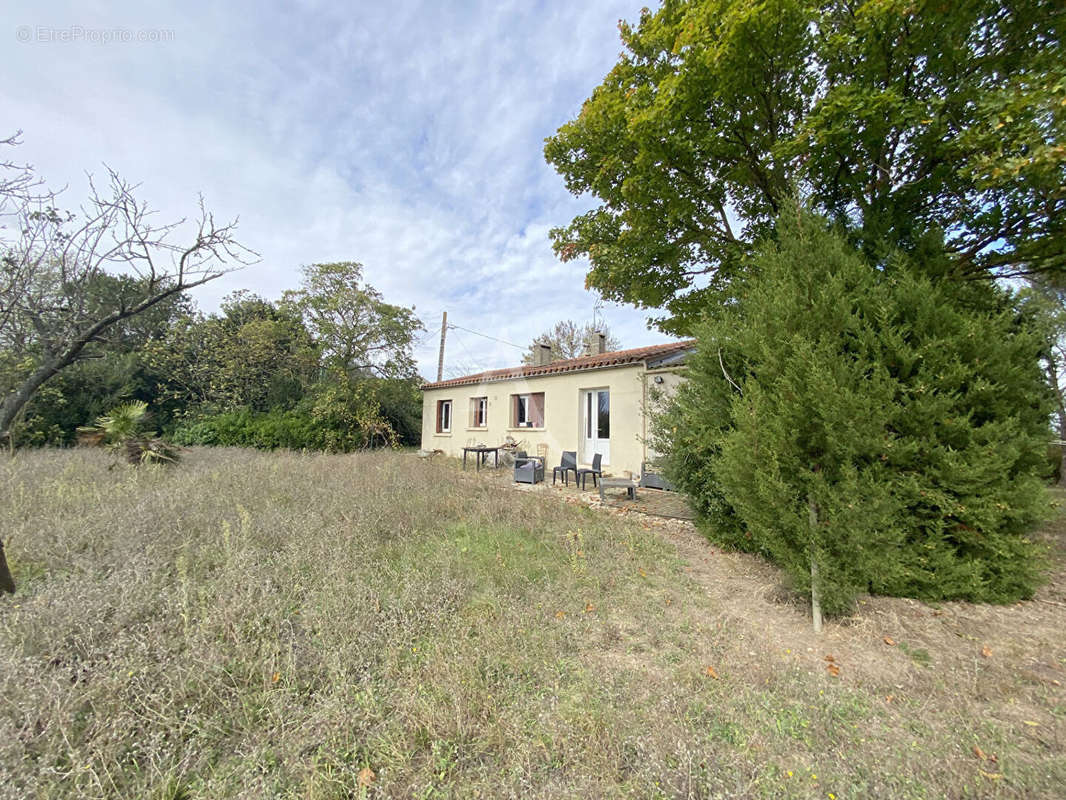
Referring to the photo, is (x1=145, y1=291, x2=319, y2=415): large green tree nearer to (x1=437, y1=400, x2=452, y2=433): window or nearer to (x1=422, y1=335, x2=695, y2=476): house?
(x1=437, y1=400, x2=452, y2=433): window

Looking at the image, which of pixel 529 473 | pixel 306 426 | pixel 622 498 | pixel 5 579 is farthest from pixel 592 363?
pixel 306 426

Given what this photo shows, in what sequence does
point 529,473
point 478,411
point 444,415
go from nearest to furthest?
point 529,473 < point 478,411 < point 444,415

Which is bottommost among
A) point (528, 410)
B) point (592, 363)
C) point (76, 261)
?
point (528, 410)

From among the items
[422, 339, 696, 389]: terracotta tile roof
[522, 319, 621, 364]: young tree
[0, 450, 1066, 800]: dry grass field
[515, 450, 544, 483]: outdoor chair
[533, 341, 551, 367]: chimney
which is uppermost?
[522, 319, 621, 364]: young tree

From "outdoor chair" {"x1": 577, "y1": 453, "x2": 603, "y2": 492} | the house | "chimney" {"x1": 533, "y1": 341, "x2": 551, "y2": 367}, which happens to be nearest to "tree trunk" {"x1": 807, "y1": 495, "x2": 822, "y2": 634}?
the house

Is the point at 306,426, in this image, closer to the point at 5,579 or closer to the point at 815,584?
the point at 5,579

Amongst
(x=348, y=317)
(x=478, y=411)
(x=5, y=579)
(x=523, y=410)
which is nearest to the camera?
(x=5, y=579)

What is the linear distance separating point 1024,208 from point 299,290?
19812mm

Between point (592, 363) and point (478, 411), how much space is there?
543 centimetres

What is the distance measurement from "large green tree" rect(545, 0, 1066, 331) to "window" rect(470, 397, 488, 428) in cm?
982

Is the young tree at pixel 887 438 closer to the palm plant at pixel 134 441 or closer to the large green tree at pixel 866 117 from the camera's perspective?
the large green tree at pixel 866 117

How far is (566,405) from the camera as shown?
1211cm

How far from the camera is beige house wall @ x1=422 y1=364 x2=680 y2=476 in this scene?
410 inches

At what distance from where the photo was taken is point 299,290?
17.3 meters
